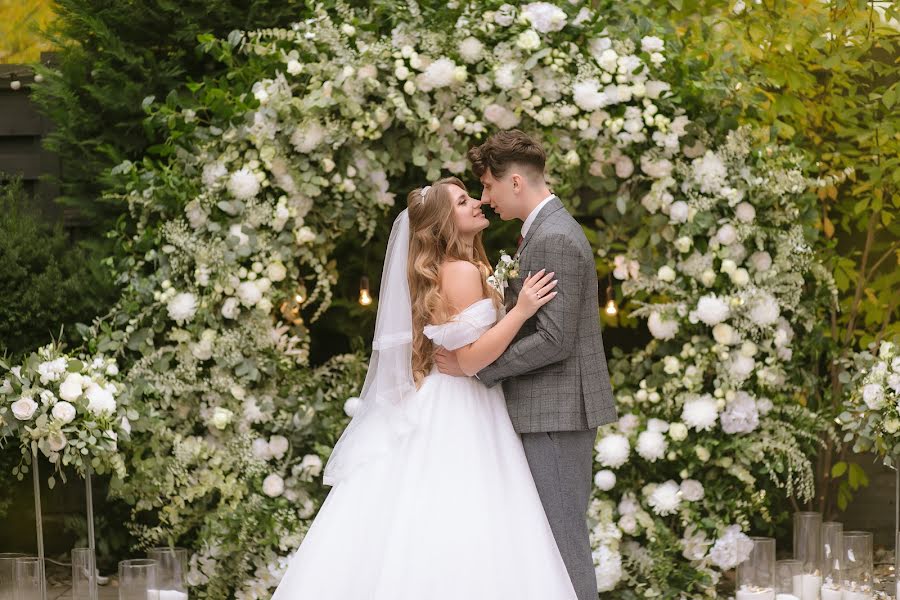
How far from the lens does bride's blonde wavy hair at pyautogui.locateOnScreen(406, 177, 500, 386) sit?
3.18 m

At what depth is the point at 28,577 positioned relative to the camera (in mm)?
3406

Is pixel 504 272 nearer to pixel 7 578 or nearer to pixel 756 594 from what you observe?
pixel 756 594

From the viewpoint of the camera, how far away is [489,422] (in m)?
3.11

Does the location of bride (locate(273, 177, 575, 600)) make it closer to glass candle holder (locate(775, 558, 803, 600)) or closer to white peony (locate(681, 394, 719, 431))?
white peony (locate(681, 394, 719, 431))

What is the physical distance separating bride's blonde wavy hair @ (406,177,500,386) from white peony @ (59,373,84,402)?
1187mm

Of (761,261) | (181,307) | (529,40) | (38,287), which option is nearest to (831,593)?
(761,261)

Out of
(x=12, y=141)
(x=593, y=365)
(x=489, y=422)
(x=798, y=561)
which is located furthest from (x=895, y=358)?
(x=12, y=141)

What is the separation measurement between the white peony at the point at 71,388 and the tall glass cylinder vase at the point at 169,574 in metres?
0.66

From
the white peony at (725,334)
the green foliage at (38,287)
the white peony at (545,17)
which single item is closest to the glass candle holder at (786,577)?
the white peony at (725,334)

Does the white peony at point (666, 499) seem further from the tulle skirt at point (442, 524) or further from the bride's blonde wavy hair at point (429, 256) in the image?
the bride's blonde wavy hair at point (429, 256)

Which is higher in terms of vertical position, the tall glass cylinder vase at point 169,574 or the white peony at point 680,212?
the white peony at point 680,212

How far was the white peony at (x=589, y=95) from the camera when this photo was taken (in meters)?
3.94

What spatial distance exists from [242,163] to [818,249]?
255 cm

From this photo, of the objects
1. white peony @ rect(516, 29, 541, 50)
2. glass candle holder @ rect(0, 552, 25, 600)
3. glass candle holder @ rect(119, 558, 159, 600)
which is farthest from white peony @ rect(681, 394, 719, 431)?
glass candle holder @ rect(0, 552, 25, 600)
